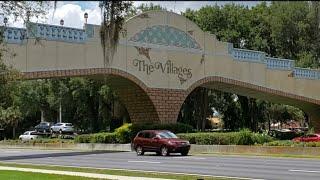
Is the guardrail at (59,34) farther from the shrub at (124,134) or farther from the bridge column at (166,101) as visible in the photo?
the shrub at (124,134)

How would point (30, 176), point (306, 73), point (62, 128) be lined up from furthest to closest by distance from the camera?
point (62, 128)
point (306, 73)
point (30, 176)

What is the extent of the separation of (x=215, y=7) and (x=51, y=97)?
26.4 metres

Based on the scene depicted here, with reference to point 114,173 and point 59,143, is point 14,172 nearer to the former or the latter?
point 114,173

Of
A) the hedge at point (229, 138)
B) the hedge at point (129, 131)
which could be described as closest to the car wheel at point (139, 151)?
the hedge at point (229, 138)

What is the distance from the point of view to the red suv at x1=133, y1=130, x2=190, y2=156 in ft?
108

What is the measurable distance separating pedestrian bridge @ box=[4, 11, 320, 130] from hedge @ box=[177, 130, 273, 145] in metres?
5.50

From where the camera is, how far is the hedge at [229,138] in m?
37.2

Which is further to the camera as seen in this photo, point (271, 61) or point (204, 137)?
point (271, 61)

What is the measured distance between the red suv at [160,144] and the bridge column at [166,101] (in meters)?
8.07

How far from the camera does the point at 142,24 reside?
136 ft

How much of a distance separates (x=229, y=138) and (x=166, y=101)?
788 cm

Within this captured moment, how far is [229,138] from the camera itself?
123 ft

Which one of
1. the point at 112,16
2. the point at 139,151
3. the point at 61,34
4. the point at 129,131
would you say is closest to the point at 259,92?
the point at 129,131

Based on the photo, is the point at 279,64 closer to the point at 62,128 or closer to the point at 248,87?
the point at 248,87
